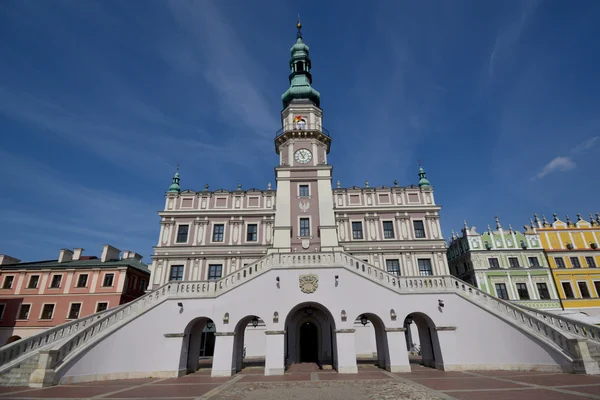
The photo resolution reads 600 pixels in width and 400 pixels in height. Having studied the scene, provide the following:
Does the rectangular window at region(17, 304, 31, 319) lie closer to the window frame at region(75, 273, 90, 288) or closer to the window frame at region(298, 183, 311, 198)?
the window frame at region(75, 273, 90, 288)

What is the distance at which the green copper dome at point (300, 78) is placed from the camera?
31.2 meters

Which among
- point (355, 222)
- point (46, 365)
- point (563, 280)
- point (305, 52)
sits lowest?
point (46, 365)

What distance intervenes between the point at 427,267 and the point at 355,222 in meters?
8.19

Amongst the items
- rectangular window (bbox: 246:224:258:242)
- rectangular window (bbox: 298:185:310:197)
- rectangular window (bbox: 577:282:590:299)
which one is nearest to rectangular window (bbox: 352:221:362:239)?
Answer: rectangular window (bbox: 298:185:310:197)

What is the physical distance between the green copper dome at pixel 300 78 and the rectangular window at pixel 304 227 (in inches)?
512

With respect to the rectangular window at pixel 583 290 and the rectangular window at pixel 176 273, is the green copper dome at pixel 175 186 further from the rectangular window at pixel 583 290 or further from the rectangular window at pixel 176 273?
the rectangular window at pixel 583 290

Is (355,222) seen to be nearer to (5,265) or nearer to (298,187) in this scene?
(298,187)

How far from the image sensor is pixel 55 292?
32.9m

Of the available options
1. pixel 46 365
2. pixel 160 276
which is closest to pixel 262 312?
pixel 46 365

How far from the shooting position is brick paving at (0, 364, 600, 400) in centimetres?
1041

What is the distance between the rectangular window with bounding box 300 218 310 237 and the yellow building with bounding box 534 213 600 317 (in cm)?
3259

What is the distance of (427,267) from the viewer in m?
29.6

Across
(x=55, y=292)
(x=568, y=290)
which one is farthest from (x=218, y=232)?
(x=568, y=290)

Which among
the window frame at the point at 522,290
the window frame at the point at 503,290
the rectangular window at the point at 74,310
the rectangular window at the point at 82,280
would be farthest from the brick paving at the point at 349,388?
the window frame at the point at 522,290
